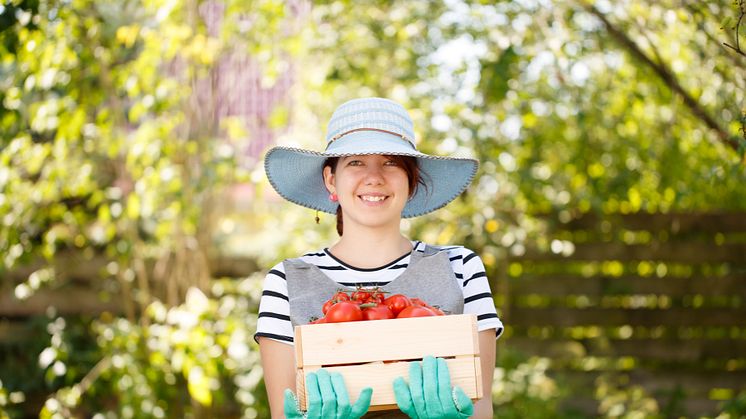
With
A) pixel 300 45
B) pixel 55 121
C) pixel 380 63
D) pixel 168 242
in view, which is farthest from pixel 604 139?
pixel 55 121

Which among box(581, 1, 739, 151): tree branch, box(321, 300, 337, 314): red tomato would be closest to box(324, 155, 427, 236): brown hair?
box(321, 300, 337, 314): red tomato

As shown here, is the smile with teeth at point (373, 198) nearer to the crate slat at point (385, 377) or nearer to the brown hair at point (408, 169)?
the brown hair at point (408, 169)

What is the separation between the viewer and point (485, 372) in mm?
1897

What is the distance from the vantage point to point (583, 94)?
404 centimetres

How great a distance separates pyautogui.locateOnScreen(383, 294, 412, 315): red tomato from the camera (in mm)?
1785

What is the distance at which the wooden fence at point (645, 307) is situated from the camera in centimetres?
490

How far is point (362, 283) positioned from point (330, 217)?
212 centimetres

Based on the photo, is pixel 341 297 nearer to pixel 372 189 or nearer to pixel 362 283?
pixel 362 283

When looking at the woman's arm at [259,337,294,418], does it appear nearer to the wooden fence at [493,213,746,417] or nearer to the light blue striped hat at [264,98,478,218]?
the light blue striped hat at [264,98,478,218]

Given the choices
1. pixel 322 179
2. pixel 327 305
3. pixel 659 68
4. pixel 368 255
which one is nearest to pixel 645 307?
Result: pixel 659 68

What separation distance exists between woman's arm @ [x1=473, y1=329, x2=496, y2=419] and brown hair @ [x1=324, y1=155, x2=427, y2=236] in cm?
40

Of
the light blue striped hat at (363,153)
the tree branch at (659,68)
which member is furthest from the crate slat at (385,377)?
the tree branch at (659,68)

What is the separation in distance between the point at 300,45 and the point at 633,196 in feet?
6.56

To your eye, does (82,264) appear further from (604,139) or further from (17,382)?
(604,139)
